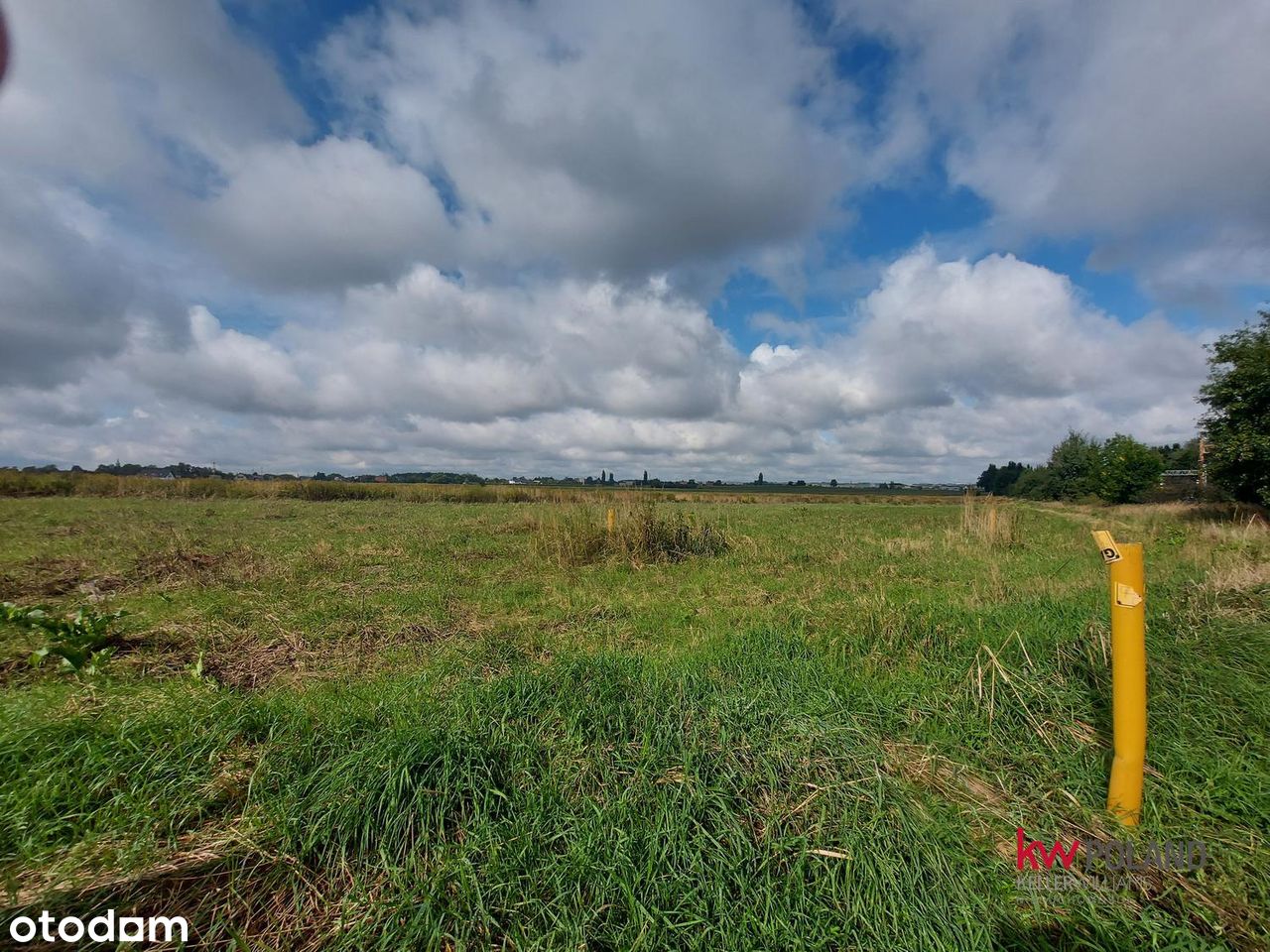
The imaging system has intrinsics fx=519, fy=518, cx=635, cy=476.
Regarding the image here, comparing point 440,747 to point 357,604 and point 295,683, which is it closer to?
point 295,683

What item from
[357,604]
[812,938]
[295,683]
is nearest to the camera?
[812,938]

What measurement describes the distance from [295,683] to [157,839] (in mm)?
2402

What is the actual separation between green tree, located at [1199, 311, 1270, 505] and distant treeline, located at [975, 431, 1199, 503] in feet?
55.4

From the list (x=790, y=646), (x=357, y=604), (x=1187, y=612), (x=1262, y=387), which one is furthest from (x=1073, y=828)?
(x=1262, y=387)

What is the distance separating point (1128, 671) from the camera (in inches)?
108

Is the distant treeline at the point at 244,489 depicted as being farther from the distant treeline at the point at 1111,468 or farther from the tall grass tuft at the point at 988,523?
the distant treeline at the point at 1111,468

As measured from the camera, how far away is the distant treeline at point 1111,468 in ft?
124

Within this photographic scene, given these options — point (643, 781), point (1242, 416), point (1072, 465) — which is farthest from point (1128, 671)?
point (1072, 465)

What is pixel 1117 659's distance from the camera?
277cm

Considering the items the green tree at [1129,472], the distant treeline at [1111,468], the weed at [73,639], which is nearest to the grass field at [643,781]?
the weed at [73,639]

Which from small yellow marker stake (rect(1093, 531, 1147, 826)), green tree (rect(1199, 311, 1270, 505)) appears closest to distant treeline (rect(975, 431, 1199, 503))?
green tree (rect(1199, 311, 1270, 505))

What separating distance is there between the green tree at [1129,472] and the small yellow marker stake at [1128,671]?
158ft

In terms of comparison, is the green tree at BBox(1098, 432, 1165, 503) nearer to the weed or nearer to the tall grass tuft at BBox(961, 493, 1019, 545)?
the tall grass tuft at BBox(961, 493, 1019, 545)

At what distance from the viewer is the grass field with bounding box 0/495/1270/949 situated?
218cm
